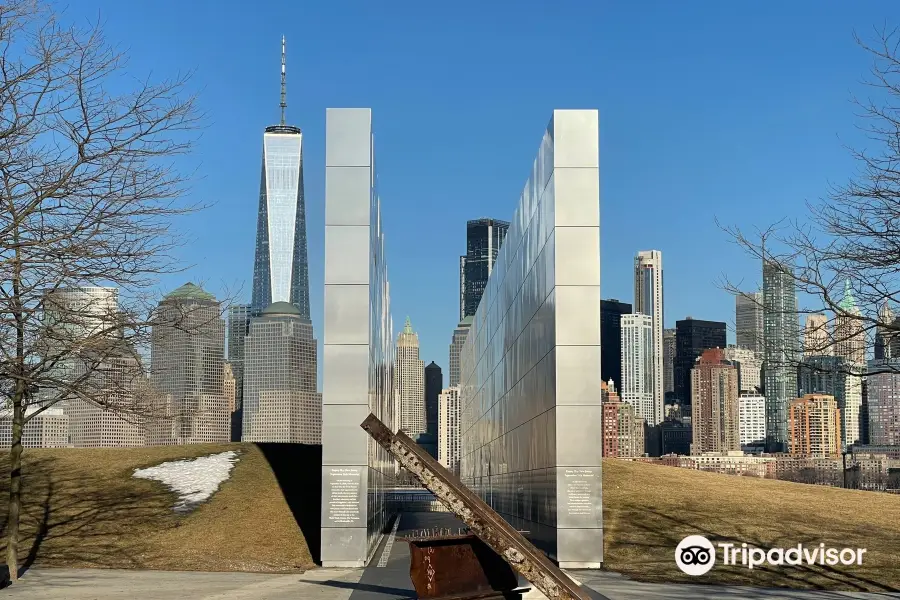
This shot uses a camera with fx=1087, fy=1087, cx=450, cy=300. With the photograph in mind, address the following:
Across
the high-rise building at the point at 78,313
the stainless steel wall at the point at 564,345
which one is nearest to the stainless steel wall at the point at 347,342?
the stainless steel wall at the point at 564,345

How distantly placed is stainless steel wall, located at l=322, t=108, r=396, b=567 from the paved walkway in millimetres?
1053

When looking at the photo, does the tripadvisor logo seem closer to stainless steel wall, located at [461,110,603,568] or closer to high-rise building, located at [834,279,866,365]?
stainless steel wall, located at [461,110,603,568]

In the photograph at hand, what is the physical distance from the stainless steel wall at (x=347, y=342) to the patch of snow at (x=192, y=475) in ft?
28.8

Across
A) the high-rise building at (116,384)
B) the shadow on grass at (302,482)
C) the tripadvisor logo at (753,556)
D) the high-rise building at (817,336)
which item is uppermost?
the high-rise building at (817,336)

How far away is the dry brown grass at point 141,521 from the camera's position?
85.0 ft

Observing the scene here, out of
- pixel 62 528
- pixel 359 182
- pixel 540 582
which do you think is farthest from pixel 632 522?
pixel 540 582

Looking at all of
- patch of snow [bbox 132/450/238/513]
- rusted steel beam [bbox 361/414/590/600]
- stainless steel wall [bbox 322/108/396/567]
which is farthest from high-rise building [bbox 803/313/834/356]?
patch of snow [bbox 132/450/238/513]

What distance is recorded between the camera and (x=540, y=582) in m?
12.7

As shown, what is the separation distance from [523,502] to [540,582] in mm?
18103

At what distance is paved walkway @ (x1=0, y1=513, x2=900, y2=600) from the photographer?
1822cm

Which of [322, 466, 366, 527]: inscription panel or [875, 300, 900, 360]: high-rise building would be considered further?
[322, 466, 366, 527]: inscription panel

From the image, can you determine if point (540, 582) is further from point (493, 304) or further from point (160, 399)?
point (493, 304)

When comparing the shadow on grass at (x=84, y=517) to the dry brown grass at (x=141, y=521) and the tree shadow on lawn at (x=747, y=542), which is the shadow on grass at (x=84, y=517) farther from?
the tree shadow on lawn at (x=747, y=542)

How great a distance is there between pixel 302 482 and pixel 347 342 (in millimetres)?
13663
